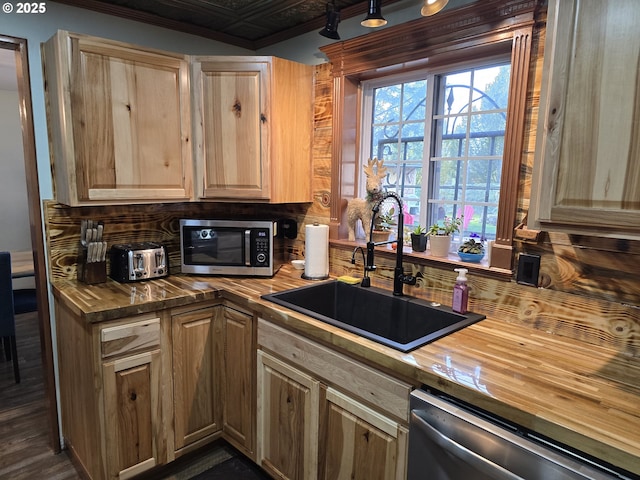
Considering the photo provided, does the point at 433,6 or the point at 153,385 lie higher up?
the point at 433,6

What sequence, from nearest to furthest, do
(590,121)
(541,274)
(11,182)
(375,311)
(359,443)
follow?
(590,121), (359,443), (541,274), (375,311), (11,182)

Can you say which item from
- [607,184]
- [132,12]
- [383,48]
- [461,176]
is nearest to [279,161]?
[383,48]

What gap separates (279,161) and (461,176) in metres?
0.97

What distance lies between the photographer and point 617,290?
1.39 meters

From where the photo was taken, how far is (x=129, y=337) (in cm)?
180

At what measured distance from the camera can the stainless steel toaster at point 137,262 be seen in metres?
2.13

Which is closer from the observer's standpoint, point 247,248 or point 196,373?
point 196,373

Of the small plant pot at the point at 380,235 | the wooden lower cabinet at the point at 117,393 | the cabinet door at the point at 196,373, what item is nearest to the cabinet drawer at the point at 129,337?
the wooden lower cabinet at the point at 117,393

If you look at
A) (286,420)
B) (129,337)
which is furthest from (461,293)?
(129,337)

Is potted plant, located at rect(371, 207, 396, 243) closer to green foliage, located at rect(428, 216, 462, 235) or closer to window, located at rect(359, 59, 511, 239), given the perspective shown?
window, located at rect(359, 59, 511, 239)

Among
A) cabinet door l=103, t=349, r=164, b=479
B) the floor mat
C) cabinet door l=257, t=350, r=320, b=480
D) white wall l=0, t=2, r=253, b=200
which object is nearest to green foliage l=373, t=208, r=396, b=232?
cabinet door l=257, t=350, r=320, b=480

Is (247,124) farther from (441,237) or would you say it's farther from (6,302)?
(6,302)

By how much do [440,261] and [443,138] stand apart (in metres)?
0.65

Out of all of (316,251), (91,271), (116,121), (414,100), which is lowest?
(91,271)
